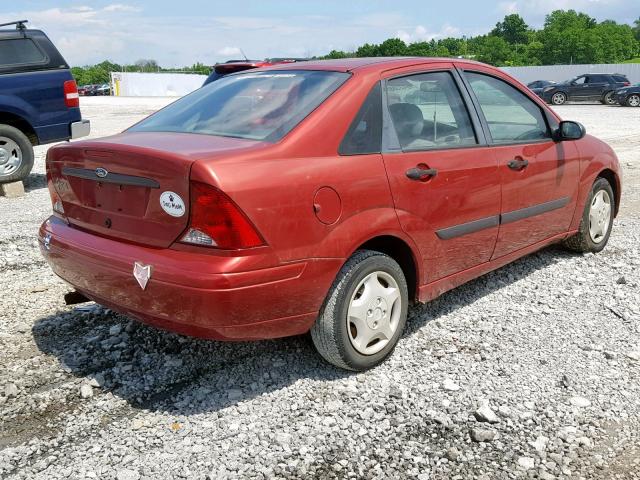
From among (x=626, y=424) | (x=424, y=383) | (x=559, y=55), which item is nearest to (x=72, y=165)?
(x=424, y=383)

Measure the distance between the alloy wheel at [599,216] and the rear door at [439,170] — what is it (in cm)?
171

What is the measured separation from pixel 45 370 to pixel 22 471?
0.95m

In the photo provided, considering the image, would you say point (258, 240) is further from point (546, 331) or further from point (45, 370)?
point (546, 331)

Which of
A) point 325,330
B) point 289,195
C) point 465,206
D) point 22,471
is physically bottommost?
point 22,471

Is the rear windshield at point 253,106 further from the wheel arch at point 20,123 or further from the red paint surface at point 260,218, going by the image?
the wheel arch at point 20,123

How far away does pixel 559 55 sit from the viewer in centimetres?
9581

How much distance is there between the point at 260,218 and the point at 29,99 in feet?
24.6

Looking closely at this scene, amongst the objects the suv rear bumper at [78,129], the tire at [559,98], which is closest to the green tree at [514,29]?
the tire at [559,98]

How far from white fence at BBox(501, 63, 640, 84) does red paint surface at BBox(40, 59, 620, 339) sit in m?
51.7

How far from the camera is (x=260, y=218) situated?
113 inches

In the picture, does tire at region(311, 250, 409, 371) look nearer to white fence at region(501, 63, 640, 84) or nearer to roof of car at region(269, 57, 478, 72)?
roof of car at region(269, 57, 478, 72)

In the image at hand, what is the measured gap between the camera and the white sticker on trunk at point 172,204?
291 centimetres

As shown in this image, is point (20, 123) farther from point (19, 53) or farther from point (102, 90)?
point (102, 90)

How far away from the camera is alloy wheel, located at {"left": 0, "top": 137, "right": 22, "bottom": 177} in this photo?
8977mm
